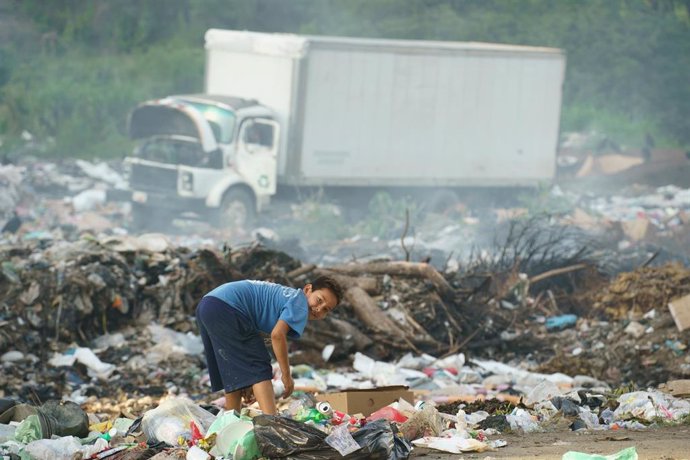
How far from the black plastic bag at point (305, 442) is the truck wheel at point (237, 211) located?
14.9 meters

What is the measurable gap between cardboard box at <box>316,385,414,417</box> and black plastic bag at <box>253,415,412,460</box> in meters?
1.38

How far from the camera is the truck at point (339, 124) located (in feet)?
70.7

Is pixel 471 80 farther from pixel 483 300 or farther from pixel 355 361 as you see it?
pixel 355 361

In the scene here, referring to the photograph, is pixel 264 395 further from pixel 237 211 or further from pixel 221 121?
pixel 221 121

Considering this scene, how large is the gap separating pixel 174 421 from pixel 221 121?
14645 millimetres

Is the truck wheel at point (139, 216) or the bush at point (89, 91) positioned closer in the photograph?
the truck wheel at point (139, 216)

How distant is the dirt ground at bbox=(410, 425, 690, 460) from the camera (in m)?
6.88

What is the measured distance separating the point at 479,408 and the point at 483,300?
5.26 meters

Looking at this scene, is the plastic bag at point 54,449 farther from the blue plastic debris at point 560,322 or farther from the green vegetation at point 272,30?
the green vegetation at point 272,30

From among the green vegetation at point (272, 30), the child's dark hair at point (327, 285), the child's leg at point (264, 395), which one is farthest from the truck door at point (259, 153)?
the child's dark hair at point (327, 285)

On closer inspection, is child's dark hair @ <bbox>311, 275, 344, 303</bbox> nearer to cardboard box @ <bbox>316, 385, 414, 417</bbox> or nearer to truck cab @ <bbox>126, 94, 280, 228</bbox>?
cardboard box @ <bbox>316, 385, 414, 417</bbox>

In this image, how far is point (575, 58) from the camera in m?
30.0

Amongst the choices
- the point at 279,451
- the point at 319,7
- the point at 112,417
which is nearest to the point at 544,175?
the point at 319,7

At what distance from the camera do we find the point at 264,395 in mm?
7316
